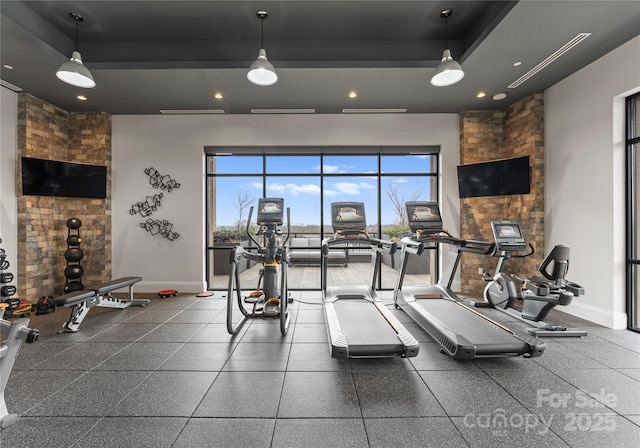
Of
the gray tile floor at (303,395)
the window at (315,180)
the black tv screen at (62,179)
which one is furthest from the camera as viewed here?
the window at (315,180)

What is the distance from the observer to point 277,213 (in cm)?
464

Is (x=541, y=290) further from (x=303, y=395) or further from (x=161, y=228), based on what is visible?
(x=161, y=228)

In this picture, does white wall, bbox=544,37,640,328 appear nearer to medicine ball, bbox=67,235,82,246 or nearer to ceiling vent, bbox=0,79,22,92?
medicine ball, bbox=67,235,82,246

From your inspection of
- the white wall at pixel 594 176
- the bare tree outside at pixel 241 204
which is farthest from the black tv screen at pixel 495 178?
the bare tree outside at pixel 241 204

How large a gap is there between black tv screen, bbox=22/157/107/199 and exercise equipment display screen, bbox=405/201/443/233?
20.0 ft

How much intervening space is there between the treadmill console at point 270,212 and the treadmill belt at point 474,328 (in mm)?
2584

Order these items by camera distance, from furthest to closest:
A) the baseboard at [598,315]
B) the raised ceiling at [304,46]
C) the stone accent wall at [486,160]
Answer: the stone accent wall at [486,160] → the baseboard at [598,315] → the raised ceiling at [304,46]

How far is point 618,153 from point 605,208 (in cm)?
78

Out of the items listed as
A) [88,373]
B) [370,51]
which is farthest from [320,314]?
[370,51]

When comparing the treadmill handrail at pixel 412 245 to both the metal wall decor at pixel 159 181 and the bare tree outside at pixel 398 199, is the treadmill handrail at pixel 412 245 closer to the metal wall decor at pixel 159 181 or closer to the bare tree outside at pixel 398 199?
the bare tree outside at pixel 398 199

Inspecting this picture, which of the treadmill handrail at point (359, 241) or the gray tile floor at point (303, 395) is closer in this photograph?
the gray tile floor at point (303, 395)

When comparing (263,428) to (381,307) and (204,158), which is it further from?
(204,158)

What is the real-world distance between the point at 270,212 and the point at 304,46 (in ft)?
8.45

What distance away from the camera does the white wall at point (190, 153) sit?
6.12m
